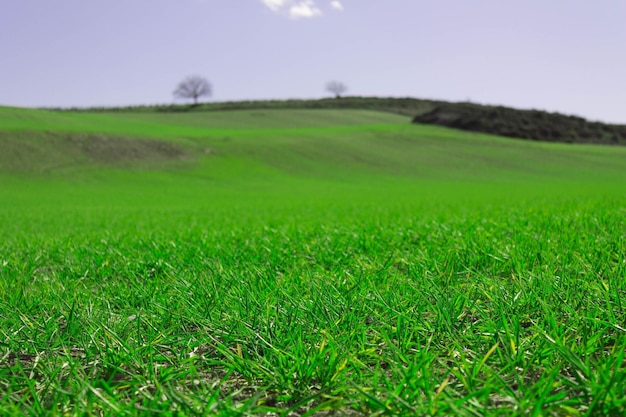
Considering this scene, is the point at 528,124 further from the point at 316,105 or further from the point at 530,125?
the point at 316,105

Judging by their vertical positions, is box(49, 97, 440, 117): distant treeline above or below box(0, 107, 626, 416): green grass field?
above

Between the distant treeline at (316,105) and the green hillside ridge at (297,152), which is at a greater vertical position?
the distant treeline at (316,105)

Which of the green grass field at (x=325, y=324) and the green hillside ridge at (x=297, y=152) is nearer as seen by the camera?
the green grass field at (x=325, y=324)

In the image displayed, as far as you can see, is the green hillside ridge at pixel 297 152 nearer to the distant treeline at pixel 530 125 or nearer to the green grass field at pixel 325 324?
the distant treeline at pixel 530 125

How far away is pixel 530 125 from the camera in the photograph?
79.4m

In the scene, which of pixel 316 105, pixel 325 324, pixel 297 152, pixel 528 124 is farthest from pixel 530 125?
pixel 325 324


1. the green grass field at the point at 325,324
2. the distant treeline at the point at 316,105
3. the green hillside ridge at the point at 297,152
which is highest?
the distant treeline at the point at 316,105

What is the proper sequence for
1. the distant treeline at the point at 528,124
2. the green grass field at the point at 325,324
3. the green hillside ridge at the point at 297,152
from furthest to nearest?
1. the distant treeline at the point at 528,124
2. the green hillside ridge at the point at 297,152
3. the green grass field at the point at 325,324

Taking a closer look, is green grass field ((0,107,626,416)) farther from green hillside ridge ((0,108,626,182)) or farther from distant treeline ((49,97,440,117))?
distant treeline ((49,97,440,117))

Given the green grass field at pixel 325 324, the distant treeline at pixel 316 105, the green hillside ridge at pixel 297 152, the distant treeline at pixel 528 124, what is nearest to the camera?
the green grass field at pixel 325 324

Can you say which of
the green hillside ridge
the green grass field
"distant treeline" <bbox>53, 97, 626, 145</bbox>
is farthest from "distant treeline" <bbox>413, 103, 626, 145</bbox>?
the green grass field

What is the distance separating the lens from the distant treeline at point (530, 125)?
3049 inches

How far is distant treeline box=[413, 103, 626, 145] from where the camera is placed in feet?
254

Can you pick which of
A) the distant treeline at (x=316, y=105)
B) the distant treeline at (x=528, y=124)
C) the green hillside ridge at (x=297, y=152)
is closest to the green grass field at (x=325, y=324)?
the green hillside ridge at (x=297, y=152)
